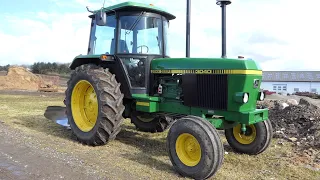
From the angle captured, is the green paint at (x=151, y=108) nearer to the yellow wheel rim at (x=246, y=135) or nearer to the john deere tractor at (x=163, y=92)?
the john deere tractor at (x=163, y=92)

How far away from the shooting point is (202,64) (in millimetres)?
5539

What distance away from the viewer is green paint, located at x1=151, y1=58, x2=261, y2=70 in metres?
5.07

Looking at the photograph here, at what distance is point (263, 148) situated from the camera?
582 cm

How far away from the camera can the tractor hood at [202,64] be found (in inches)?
200

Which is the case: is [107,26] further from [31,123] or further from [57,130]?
[31,123]

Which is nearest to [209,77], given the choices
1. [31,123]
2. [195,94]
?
[195,94]

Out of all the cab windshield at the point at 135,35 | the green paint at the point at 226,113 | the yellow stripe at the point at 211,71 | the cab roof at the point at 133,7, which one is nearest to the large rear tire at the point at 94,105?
the cab windshield at the point at 135,35

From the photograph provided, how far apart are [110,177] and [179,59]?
8.29 ft

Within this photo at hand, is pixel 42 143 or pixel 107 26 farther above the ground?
pixel 107 26

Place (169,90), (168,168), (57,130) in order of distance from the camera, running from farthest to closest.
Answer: (57,130)
(169,90)
(168,168)

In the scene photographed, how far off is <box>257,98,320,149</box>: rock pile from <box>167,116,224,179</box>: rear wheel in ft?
8.32

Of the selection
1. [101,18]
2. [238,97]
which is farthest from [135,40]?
[238,97]

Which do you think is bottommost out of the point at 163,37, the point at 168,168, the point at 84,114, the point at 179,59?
the point at 168,168

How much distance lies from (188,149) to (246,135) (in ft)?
5.52
